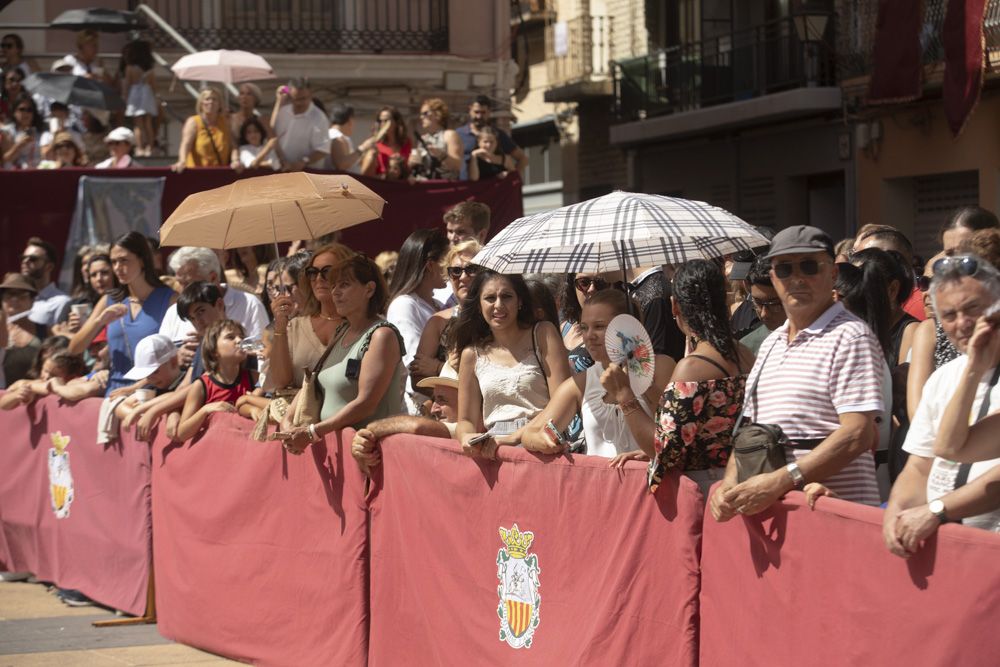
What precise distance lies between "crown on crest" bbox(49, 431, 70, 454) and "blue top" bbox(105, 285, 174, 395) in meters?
0.53

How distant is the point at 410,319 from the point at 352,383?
137 cm

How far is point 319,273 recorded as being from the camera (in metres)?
8.20

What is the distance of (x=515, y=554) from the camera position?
21.3 feet

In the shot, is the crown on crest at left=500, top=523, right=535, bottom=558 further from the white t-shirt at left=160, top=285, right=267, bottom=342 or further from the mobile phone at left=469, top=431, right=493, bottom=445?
the white t-shirt at left=160, top=285, right=267, bottom=342

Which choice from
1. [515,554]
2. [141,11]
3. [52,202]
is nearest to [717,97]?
[141,11]

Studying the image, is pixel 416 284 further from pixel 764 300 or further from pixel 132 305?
pixel 764 300

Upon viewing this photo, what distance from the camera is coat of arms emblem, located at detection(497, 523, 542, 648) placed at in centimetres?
636

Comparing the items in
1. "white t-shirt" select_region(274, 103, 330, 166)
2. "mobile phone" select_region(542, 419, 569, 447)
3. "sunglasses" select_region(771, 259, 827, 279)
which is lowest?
"mobile phone" select_region(542, 419, 569, 447)

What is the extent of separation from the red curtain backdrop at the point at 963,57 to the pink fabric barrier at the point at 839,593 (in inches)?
637

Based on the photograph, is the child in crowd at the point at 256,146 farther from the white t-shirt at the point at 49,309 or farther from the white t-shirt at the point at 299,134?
the white t-shirt at the point at 49,309

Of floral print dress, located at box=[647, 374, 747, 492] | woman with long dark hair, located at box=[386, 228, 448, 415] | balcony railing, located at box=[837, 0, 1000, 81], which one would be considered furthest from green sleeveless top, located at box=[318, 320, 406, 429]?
balcony railing, located at box=[837, 0, 1000, 81]

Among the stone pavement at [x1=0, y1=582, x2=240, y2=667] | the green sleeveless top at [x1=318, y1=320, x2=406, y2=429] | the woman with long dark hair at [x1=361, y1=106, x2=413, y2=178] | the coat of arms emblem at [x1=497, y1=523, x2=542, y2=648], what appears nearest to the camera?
the coat of arms emblem at [x1=497, y1=523, x2=542, y2=648]

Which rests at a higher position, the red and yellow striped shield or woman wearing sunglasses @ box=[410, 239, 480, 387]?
woman wearing sunglasses @ box=[410, 239, 480, 387]

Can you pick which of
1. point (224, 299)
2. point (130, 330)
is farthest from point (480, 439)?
point (130, 330)
